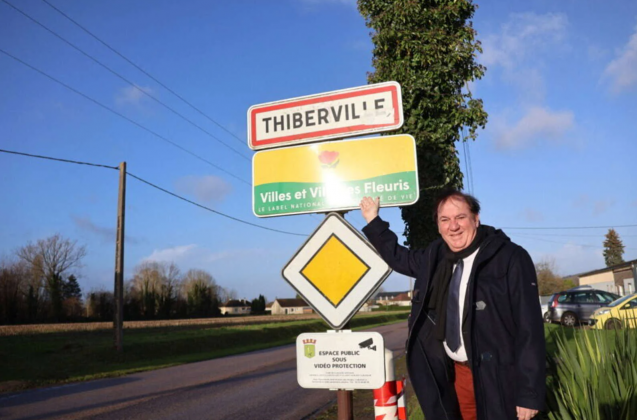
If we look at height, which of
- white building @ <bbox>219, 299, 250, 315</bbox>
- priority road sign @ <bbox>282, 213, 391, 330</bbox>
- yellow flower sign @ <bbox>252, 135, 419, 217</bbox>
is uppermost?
yellow flower sign @ <bbox>252, 135, 419, 217</bbox>

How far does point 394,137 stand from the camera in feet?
11.7

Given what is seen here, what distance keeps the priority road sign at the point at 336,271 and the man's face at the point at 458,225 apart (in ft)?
1.50

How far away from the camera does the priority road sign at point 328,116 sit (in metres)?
3.68

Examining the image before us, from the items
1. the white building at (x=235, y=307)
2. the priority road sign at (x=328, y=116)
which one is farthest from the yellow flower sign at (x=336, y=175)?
the white building at (x=235, y=307)

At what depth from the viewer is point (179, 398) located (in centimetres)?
962

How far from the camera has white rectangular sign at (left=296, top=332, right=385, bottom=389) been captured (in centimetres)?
290

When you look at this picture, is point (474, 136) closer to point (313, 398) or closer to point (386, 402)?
point (313, 398)

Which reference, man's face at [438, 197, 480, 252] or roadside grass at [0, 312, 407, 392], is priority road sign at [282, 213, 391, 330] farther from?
roadside grass at [0, 312, 407, 392]

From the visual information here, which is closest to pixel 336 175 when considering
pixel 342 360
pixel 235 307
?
pixel 342 360

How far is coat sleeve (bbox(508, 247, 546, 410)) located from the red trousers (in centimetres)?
33

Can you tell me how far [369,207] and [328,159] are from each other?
0.49 metres

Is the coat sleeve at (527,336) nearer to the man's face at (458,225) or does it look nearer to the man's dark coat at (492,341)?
Result: the man's dark coat at (492,341)

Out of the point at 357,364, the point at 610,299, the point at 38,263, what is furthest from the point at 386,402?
the point at 38,263

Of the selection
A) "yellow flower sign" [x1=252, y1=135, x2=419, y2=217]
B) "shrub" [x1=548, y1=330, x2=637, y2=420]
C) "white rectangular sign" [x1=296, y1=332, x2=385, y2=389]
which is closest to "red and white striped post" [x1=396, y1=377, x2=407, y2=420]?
"white rectangular sign" [x1=296, y1=332, x2=385, y2=389]
